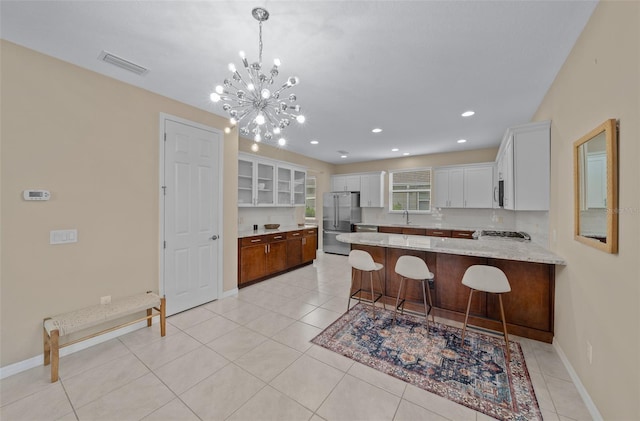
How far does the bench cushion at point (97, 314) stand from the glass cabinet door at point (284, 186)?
10.6 ft

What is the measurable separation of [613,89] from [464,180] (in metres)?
4.59

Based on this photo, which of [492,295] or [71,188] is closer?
[71,188]

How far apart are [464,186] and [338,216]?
3.23m

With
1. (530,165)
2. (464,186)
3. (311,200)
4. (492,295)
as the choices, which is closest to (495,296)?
(492,295)

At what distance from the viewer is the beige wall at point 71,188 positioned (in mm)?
2111

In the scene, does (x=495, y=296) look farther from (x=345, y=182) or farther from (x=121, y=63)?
(x=345, y=182)

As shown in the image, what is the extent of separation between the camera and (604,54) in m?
1.60

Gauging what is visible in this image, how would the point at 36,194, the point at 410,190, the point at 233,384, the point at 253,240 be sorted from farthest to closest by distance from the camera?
the point at 410,190 < the point at 253,240 < the point at 36,194 < the point at 233,384

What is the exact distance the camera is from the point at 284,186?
5.70 metres

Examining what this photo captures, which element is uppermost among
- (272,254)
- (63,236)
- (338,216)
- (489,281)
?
(338,216)

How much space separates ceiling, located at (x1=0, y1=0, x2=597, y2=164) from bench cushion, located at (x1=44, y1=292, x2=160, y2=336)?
2382 millimetres

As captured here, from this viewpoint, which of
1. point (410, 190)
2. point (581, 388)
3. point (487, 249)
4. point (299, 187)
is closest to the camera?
point (581, 388)

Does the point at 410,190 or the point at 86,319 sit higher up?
the point at 410,190

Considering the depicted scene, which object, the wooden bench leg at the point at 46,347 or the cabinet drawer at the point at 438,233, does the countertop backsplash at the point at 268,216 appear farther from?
the cabinet drawer at the point at 438,233
